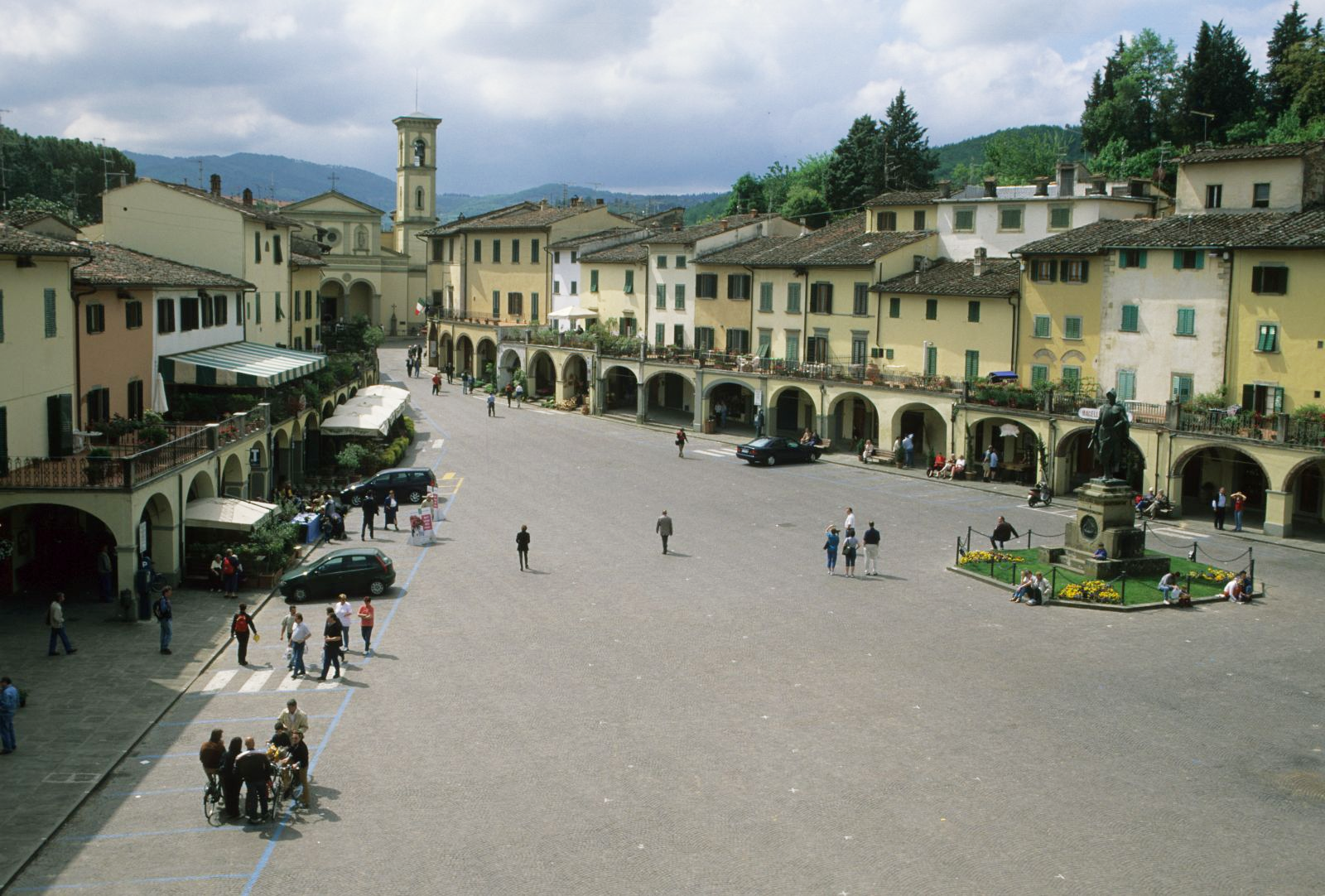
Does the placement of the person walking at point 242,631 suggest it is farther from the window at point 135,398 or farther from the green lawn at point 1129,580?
the green lawn at point 1129,580

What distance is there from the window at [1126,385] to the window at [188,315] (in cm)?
3438

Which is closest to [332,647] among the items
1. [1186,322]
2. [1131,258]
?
[1186,322]

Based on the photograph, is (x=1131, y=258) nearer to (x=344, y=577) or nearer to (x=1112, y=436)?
(x=1112, y=436)

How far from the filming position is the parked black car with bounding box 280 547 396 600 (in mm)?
33062

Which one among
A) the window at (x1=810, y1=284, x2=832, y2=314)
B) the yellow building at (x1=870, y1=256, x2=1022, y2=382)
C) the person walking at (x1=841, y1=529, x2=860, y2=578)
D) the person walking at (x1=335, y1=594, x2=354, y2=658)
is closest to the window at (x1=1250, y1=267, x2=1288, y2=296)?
the yellow building at (x1=870, y1=256, x2=1022, y2=382)

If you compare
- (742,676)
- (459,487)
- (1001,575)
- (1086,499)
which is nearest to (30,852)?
(742,676)

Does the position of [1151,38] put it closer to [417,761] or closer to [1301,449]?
[1301,449]

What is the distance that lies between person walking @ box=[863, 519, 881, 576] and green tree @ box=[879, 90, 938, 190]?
6484 centimetres

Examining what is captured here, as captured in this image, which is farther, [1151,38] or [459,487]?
[1151,38]

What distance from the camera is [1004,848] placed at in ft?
58.4

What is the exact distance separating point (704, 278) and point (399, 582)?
37552mm

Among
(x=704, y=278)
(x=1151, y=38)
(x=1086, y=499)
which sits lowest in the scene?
(x=1086, y=499)

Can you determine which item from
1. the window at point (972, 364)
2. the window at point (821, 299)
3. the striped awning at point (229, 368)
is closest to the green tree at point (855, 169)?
the window at point (821, 299)

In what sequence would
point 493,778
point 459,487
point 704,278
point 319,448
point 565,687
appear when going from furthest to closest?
point 704,278 < point 319,448 < point 459,487 < point 565,687 < point 493,778
